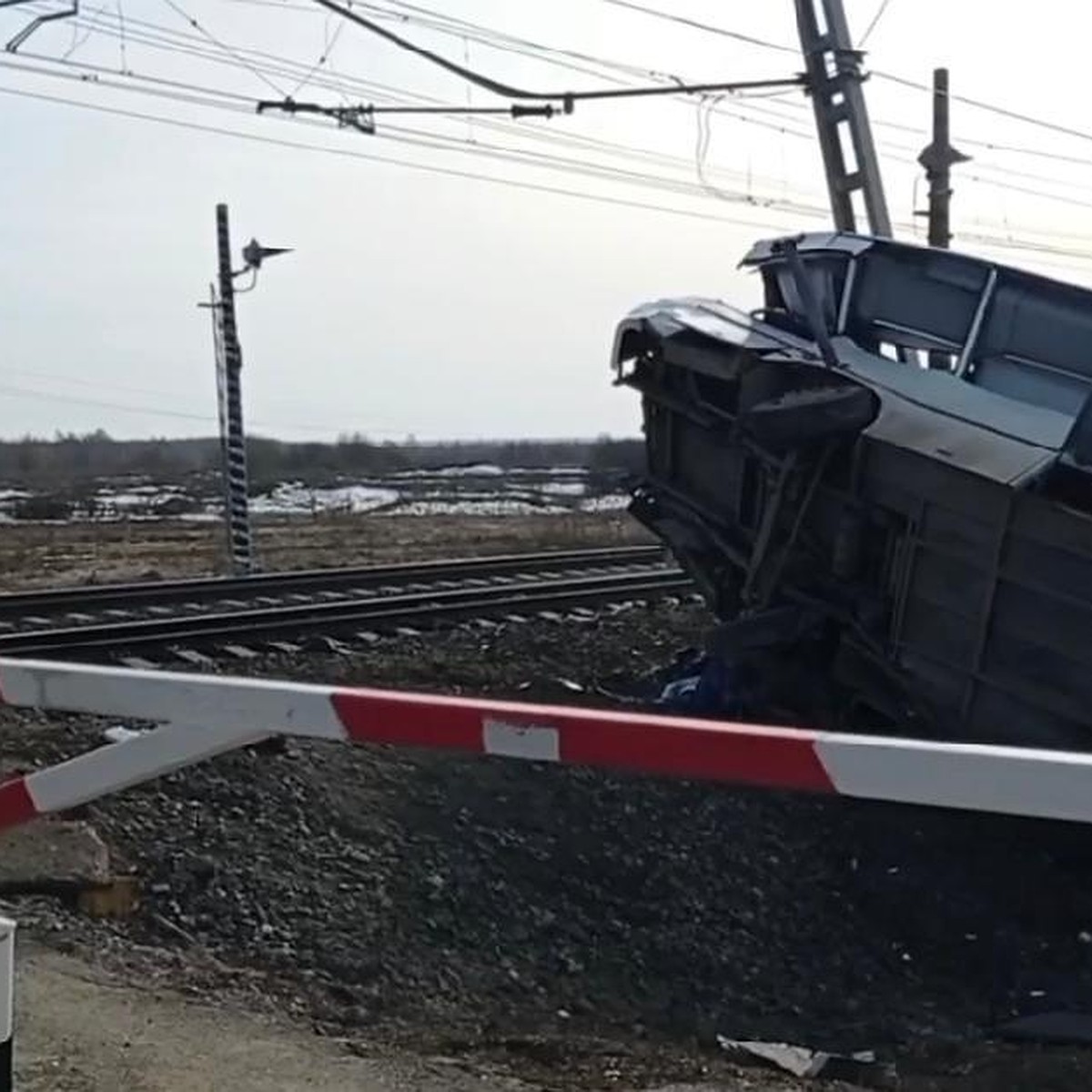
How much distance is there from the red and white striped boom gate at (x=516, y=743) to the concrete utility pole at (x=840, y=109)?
17022mm

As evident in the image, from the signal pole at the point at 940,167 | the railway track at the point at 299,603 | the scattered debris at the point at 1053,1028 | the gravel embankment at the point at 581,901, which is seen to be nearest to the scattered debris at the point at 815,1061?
the gravel embankment at the point at 581,901

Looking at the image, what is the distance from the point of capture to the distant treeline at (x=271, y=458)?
6862cm

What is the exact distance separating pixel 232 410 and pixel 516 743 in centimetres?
1649

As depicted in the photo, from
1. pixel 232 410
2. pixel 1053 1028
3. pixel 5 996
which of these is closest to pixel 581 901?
pixel 1053 1028

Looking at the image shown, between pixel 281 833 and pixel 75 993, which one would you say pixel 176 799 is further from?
pixel 75 993

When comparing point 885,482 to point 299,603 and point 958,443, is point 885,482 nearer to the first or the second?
point 958,443

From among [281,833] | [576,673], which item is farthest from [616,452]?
[281,833]

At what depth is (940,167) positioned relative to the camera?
77.0ft

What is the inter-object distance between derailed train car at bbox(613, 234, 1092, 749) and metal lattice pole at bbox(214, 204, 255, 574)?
379 inches

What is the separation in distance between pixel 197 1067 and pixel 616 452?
71893 mm

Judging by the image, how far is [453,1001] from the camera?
5816mm

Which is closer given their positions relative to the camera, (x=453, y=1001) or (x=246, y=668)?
(x=453, y=1001)

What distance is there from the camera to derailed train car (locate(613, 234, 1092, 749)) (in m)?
7.22

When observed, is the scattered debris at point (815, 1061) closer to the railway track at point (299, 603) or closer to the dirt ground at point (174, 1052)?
the dirt ground at point (174, 1052)
